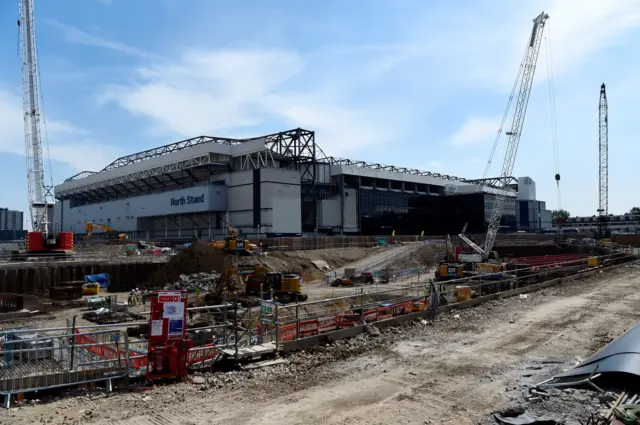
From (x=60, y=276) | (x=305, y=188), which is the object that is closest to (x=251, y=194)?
(x=305, y=188)

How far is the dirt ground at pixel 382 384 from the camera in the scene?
28.3 feet

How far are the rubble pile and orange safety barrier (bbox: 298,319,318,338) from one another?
2534 cm

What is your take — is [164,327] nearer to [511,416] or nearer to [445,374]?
[445,374]

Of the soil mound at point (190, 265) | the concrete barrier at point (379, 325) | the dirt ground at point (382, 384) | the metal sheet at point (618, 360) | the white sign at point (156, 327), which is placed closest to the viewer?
the dirt ground at point (382, 384)

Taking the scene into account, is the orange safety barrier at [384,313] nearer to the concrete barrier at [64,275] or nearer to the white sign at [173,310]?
the white sign at [173,310]

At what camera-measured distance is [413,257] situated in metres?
60.7

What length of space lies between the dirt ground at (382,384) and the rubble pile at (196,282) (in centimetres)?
2788

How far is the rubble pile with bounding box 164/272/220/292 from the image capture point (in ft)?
134

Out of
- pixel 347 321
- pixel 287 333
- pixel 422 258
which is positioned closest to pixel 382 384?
pixel 287 333

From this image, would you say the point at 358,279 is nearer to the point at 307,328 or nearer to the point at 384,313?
the point at 384,313

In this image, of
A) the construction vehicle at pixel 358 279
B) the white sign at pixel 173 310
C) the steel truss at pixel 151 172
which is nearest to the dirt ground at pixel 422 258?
the construction vehicle at pixel 358 279

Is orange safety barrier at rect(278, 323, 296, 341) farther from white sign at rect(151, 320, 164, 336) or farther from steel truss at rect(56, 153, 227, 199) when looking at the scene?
steel truss at rect(56, 153, 227, 199)

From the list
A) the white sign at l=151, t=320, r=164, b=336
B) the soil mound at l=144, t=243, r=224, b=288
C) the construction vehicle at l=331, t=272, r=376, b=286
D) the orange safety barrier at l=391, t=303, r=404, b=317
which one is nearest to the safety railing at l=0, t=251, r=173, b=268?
the soil mound at l=144, t=243, r=224, b=288

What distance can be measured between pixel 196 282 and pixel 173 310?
31776 millimetres
